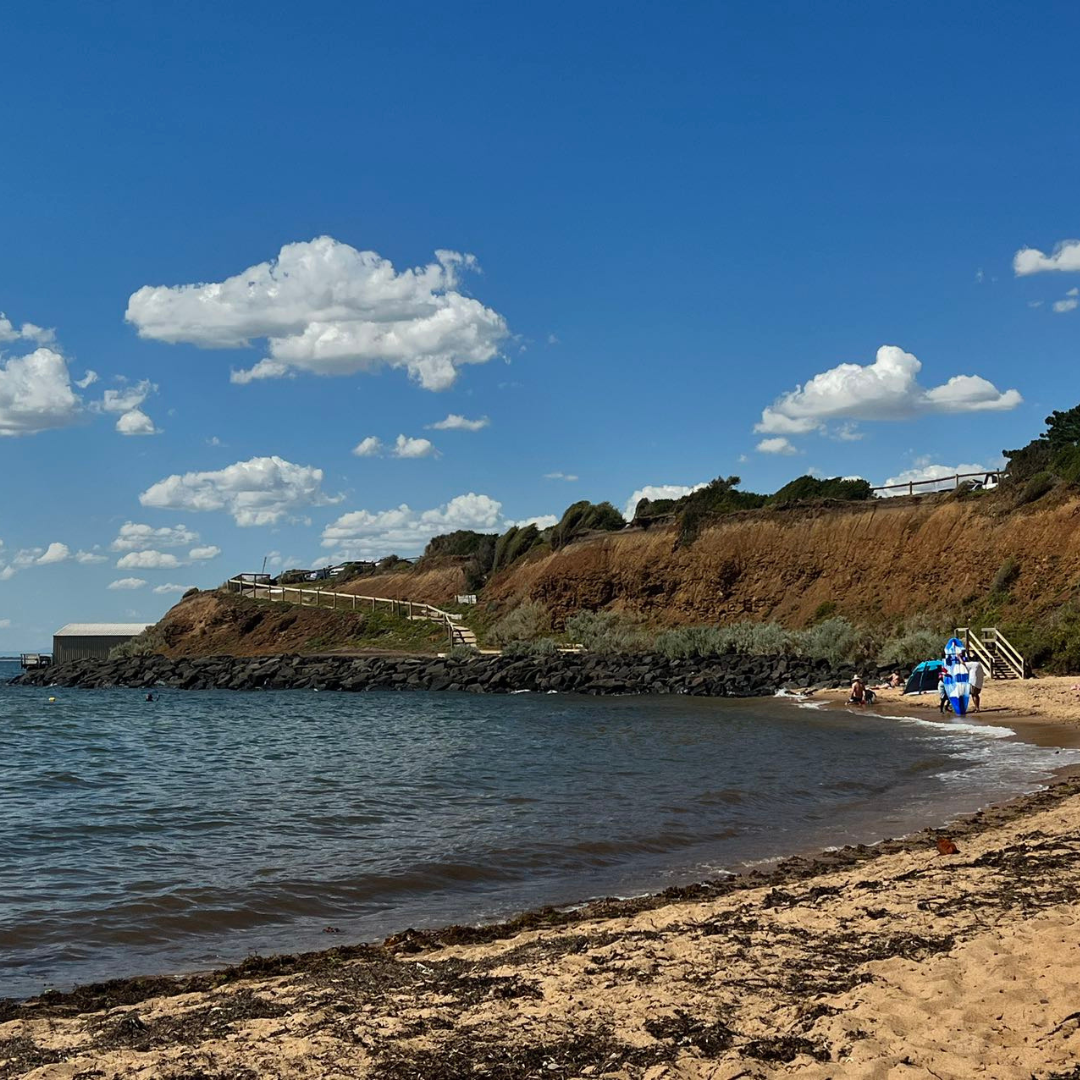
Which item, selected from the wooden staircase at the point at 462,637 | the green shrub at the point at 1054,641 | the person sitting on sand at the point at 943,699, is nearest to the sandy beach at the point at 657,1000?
the person sitting on sand at the point at 943,699

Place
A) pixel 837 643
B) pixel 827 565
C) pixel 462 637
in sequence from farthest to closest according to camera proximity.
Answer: pixel 462 637
pixel 827 565
pixel 837 643

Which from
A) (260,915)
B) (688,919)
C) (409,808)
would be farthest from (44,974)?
(409,808)

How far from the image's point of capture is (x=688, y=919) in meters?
8.52

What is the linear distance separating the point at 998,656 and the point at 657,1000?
3008cm

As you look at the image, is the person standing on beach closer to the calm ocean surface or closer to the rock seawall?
the calm ocean surface

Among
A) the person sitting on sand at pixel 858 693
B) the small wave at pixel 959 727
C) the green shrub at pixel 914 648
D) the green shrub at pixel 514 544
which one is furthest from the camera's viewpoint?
the green shrub at pixel 514 544

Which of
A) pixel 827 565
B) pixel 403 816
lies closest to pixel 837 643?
pixel 827 565

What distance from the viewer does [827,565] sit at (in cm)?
4850

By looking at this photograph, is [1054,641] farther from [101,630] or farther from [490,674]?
[101,630]

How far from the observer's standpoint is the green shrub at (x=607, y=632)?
1981 inches

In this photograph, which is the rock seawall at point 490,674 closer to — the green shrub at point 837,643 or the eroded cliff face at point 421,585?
the green shrub at point 837,643

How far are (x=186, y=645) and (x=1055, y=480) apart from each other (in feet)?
170

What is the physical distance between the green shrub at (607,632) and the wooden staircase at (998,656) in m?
18.4

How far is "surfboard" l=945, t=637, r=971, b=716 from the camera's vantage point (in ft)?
87.8
